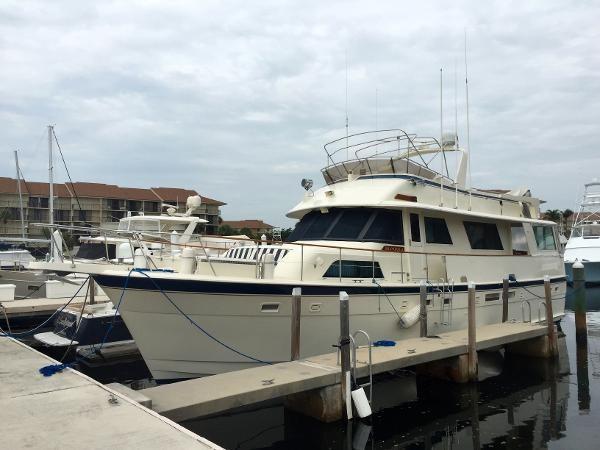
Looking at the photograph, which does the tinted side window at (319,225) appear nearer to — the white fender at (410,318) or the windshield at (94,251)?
the white fender at (410,318)

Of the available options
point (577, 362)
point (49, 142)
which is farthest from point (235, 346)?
point (49, 142)

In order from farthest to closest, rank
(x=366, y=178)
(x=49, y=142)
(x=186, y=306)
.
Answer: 1. (x=49, y=142)
2. (x=366, y=178)
3. (x=186, y=306)

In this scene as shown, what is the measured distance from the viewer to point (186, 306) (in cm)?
767

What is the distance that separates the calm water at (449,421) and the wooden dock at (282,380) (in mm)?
499

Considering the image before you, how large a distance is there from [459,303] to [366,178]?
316 centimetres

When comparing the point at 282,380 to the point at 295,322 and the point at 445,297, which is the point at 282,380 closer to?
the point at 295,322

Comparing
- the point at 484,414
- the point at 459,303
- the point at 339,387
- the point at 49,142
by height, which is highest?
the point at 49,142

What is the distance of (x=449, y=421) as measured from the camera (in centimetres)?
781

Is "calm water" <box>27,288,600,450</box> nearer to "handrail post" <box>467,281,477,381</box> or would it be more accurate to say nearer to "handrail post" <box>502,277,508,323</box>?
"handrail post" <box>467,281,477,381</box>

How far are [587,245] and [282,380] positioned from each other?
29832 millimetres

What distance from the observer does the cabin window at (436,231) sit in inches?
422

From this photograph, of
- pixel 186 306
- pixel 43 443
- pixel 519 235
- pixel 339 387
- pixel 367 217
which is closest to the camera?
pixel 43 443

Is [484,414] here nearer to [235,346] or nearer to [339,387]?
[339,387]

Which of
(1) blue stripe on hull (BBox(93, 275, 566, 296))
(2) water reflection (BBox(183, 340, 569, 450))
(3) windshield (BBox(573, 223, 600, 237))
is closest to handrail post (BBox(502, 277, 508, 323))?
(2) water reflection (BBox(183, 340, 569, 450))
